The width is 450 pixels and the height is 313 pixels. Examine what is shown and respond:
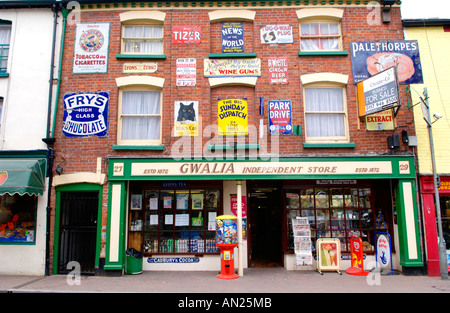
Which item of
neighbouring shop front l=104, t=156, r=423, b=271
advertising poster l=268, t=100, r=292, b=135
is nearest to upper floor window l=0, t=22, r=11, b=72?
neighbouring shop front l=104, t=156, r=423, b=271

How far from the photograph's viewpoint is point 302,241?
9.98m

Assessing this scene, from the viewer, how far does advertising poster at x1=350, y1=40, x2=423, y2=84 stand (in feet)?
32.8

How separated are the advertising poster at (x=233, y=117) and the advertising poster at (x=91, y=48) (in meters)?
4.11

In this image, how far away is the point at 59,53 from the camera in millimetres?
10609

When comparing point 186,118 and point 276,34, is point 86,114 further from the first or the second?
point 276,34

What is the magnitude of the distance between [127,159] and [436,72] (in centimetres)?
1031

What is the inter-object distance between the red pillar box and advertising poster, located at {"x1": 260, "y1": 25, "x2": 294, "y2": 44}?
679 cm

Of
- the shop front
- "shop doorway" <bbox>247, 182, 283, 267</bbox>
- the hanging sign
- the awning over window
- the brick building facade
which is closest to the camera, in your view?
the hanging sign

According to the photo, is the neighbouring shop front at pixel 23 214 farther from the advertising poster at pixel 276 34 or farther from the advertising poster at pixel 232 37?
the advertising poster at pixel 276 34

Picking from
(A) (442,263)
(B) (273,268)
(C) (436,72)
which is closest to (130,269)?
(B) (273,268)

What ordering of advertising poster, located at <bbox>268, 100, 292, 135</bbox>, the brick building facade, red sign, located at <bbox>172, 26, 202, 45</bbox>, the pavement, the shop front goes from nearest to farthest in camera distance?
the pavement → the shop front → the brick building facade → advertising poster, located at <bbox>268, 100, 292, 135</bbox> → red sign, located at <bbox>172, 26, 202, 45</bbox>

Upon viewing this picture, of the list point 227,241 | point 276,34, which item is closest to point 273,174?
point 227,241

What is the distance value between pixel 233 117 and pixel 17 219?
762 cm

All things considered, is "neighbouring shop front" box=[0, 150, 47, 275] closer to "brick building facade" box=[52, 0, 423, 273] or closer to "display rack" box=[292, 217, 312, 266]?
"brick building facade" box=[52, 0, 423, 273]
